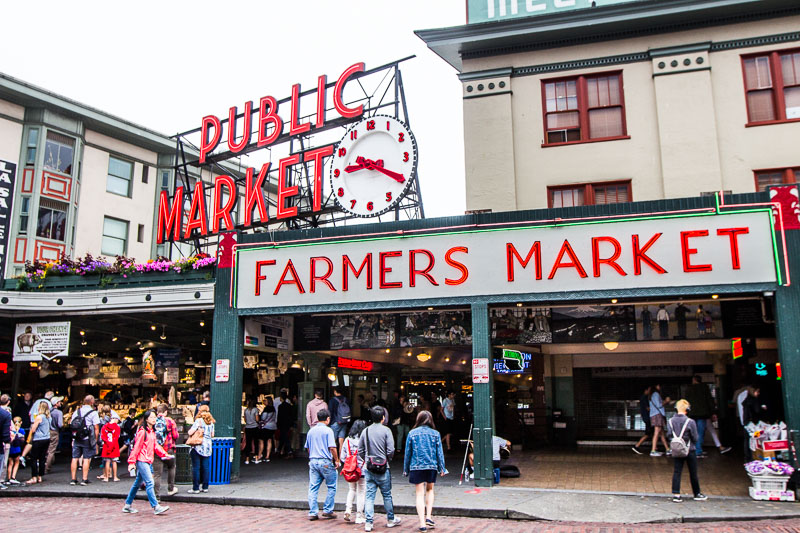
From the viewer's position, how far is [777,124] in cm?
1648

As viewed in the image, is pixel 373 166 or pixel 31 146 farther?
pixel 31 146

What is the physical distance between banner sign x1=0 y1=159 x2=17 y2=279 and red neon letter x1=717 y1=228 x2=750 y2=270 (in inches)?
754

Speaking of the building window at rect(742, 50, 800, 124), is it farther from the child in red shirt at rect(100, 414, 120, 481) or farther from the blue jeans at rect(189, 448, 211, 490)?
the child in red shirt at rect(100, 414, 120, 481)

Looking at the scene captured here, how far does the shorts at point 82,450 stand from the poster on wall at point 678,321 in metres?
13.0

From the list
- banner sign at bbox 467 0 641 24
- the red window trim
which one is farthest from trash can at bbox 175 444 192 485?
banner sign at bbox 467 0 641 24

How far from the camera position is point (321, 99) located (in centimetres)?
2292

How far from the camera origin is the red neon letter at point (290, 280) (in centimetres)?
1634

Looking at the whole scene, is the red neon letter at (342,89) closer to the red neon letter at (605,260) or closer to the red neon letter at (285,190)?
the red neon letter at (285,190)

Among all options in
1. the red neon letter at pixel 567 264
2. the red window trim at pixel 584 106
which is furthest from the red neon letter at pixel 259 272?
the red window trim at pixel 584 106

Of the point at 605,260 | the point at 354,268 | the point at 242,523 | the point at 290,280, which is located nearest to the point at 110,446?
the point at 290,280

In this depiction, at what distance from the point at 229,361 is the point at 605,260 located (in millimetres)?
8885

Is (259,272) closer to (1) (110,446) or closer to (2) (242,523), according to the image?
(1) (110,446)

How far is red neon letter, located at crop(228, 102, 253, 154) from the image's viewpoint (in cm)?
2423

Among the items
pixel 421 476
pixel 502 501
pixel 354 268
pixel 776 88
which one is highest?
pixel 776 88
